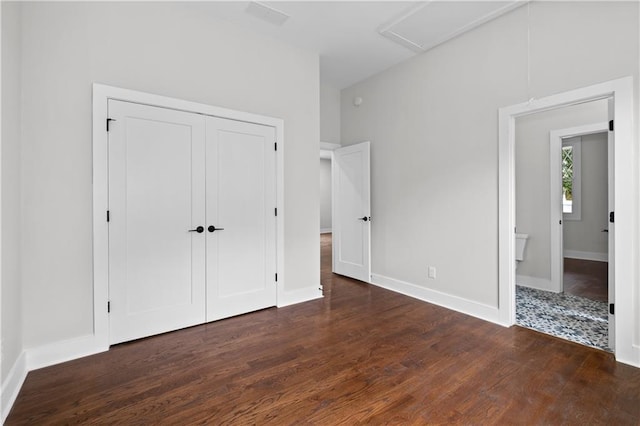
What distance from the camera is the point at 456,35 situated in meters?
3.46

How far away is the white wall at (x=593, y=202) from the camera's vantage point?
6137 millimetres

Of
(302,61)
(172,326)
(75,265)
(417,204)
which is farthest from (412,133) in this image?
(75,265)

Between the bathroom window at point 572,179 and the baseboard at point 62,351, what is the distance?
8.23m

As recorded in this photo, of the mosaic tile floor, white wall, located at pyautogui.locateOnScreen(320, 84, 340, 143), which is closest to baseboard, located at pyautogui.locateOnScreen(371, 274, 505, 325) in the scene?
the mosaic tile floor

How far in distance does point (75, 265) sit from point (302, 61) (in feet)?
10.7

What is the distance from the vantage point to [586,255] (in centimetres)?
646

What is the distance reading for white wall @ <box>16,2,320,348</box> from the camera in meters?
2.29

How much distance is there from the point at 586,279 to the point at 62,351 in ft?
22.4

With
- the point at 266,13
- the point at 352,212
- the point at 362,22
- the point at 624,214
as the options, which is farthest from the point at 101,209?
the point at 624,214

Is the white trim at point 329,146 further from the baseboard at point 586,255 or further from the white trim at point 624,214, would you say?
the baseboard at point 586,255

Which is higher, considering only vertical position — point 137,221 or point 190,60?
point 190,60

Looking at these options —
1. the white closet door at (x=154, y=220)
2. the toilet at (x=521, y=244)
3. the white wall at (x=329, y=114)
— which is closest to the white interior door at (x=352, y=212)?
the white wall at (x=329, y=114)

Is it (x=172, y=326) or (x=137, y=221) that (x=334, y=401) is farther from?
(x=137, y=221)

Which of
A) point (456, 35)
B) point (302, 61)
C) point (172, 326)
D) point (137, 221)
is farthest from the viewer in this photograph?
point (302, 61)
